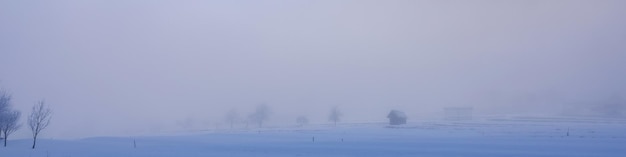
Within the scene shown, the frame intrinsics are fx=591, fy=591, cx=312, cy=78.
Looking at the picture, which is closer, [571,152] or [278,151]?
[571,152]

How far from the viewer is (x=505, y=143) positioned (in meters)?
45.2

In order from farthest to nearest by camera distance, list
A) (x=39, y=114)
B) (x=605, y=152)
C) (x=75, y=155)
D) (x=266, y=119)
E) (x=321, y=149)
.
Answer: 1. (x=266, y=119)
2. (x=39, y=114)
3. (x=321, y=149)
4. (x=75, y=155)
5. (x=605, y=152)

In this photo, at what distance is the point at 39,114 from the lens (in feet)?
171

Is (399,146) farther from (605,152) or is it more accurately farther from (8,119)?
(8,119)

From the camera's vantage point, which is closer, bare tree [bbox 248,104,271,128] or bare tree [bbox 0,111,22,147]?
bare tree [bbox 0,111,22,147]

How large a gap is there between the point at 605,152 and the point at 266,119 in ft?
337

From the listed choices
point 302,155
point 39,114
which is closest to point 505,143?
point 302,155

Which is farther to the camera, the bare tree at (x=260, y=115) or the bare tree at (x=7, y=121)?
the bare tree at (x=260, y=115)

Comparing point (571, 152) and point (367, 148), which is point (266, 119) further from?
point (571, 152)

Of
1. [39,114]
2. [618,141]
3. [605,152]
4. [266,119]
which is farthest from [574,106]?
[39,114]

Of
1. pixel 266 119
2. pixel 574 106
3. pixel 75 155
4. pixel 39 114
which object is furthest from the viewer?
pixel 266 119

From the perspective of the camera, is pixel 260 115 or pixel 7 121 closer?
pixel 7 121

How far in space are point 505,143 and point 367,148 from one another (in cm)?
1096

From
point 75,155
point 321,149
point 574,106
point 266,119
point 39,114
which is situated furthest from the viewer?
point 266,119
